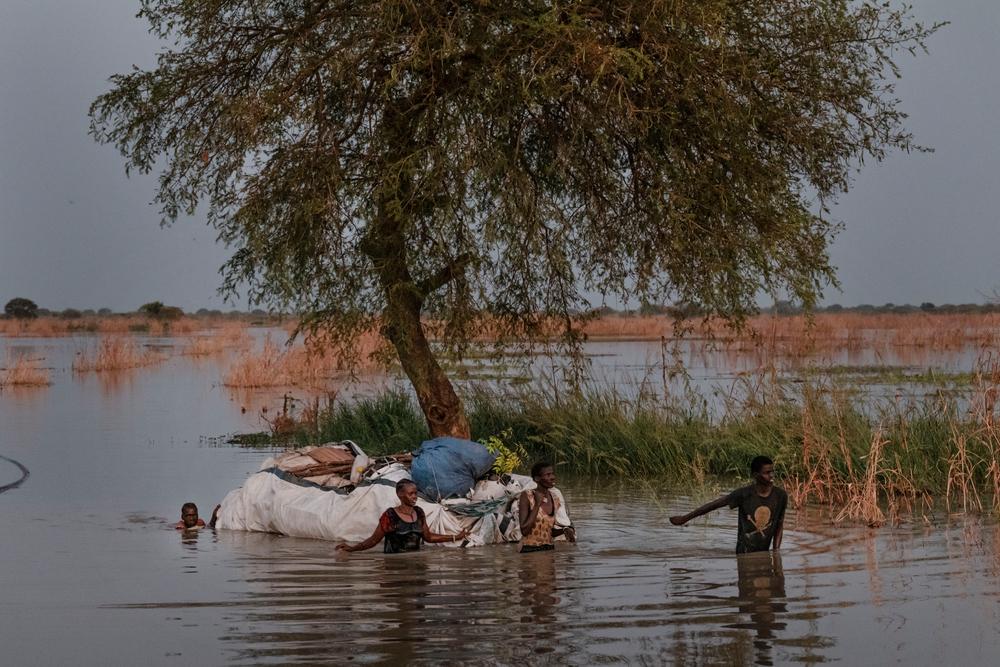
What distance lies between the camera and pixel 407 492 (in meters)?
12.3

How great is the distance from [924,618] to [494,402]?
12229mm

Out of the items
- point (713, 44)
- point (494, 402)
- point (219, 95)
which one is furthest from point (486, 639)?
point (494, 402)

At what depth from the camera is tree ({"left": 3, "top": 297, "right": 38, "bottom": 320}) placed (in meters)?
107

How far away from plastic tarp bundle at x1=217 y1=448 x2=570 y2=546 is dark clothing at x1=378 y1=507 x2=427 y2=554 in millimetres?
303

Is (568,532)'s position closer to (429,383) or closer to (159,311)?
(429,383)

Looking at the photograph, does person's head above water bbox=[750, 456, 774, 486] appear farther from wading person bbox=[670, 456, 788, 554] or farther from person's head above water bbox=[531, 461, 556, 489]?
person's head above water bbox=[531, 461, 556, 489]

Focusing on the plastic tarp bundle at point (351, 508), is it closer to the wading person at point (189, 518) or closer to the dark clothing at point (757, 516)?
the wading person at point (189, 518)

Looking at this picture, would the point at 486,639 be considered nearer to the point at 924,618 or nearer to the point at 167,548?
the point at 924,618

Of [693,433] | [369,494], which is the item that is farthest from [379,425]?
[369,494]

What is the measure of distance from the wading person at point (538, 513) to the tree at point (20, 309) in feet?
330

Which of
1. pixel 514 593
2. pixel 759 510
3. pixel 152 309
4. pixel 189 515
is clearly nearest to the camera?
pixel 514 593

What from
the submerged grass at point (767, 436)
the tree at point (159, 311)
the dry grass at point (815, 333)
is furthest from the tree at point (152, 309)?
the submerged grass at point (767, 436)

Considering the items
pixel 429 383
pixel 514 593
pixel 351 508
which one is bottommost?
pixel 514 593

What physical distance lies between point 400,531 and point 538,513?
125 centimetres
